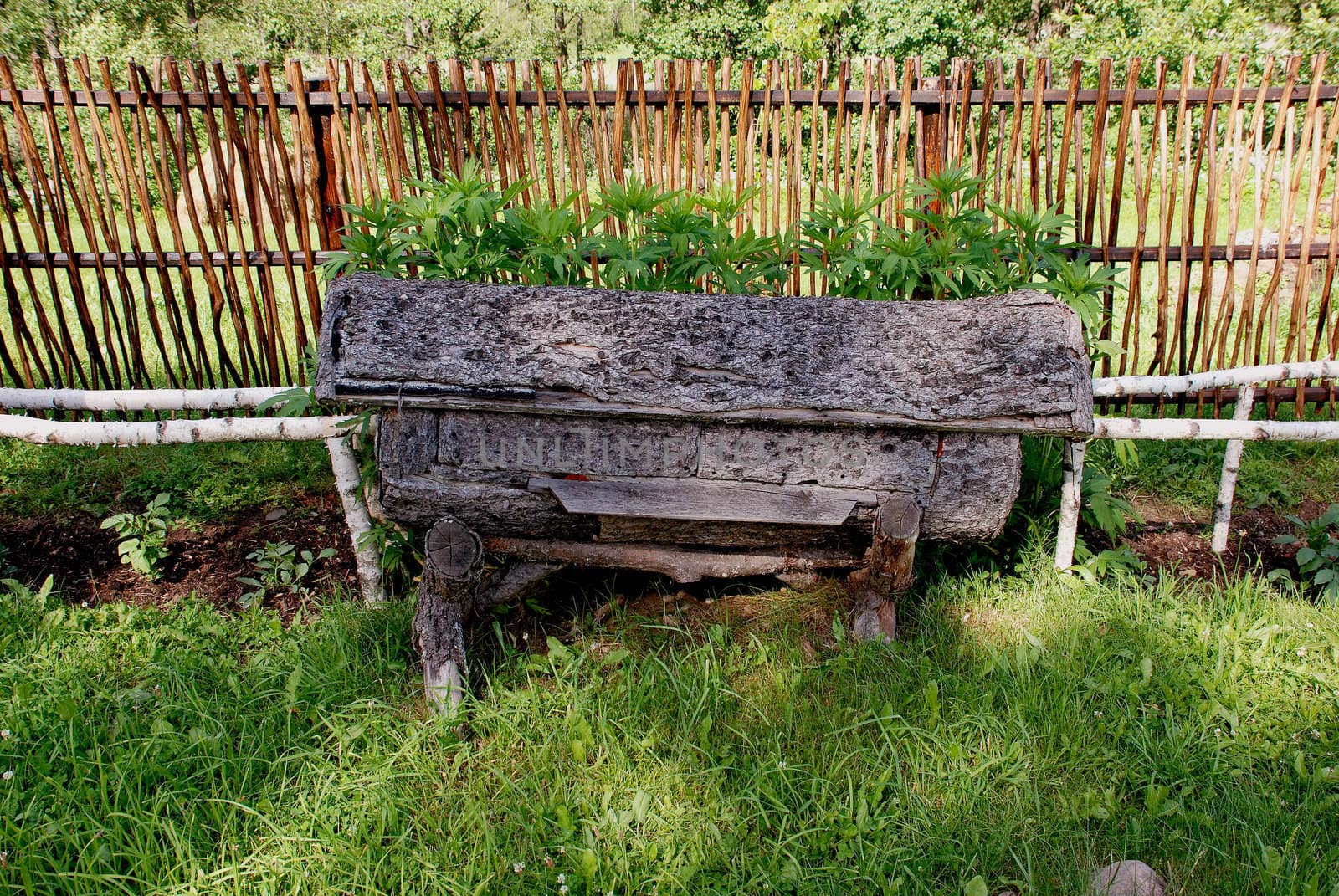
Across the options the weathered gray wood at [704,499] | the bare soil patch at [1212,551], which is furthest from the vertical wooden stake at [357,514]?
the bare soil patch at [1212,551]

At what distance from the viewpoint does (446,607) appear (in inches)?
105

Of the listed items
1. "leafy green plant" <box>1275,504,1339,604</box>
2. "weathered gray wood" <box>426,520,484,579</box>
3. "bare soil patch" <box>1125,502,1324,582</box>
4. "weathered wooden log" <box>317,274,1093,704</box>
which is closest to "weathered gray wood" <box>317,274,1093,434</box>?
"weathered wooden log" <box>317,274,1093,704</box>

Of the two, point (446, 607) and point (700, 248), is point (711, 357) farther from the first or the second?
point (446, 607)

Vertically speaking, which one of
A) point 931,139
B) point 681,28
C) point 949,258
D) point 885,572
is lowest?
point 885,572

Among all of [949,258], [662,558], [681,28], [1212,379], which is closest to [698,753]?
[662,558]

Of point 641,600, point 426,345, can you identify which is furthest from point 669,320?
point 641,600

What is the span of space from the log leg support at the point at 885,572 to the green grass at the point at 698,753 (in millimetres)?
110

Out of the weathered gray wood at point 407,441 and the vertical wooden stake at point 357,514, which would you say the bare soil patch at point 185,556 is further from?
the weathered gray wood at point 407,441

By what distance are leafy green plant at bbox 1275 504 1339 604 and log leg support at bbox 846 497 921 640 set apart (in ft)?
5.24

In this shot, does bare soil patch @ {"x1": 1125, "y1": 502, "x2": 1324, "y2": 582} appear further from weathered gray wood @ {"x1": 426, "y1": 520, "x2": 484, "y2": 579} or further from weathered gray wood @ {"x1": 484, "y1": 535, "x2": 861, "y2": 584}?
weathered gray wood @ {"x1": 426, "y1": 520, "x2": 484, "y2": 579}

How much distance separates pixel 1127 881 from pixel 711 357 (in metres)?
1.71

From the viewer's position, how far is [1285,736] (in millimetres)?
2561

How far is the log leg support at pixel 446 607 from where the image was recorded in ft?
8.55

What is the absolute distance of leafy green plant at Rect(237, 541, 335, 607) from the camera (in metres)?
3.39
